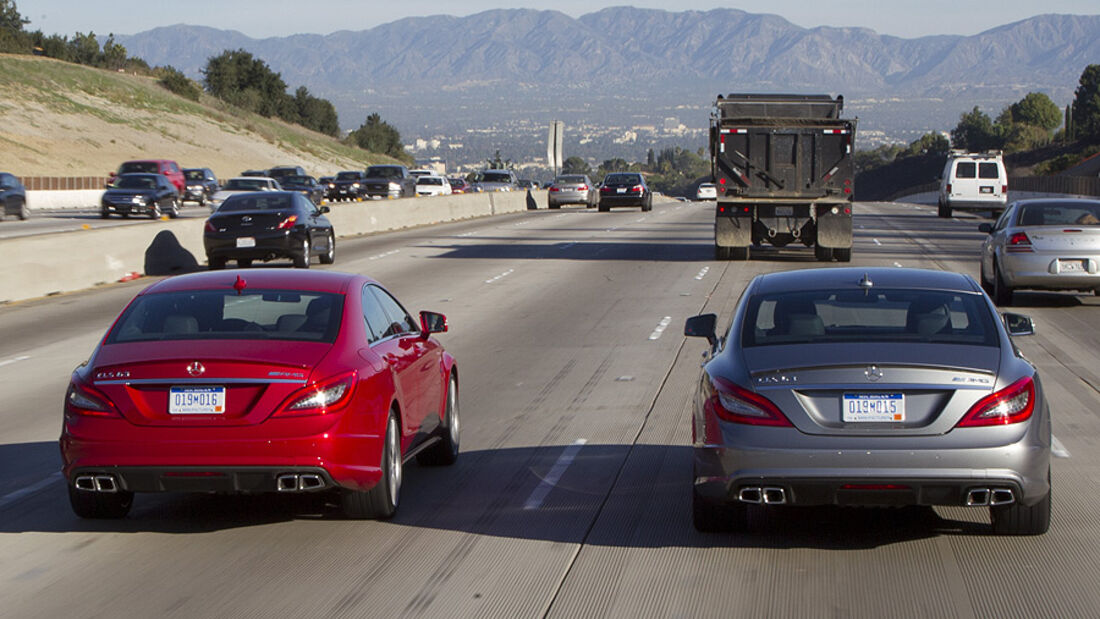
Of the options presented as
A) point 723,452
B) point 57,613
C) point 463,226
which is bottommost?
point 463,226

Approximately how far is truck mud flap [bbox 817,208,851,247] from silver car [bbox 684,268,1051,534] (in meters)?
21.1

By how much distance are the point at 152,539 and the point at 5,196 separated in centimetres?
3864

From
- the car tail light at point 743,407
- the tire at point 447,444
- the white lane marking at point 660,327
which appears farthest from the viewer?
the white lane marking at point 660,327

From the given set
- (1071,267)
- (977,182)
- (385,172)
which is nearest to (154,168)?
(385,172)

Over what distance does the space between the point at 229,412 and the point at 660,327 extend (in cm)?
1124

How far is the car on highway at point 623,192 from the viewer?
184 feet

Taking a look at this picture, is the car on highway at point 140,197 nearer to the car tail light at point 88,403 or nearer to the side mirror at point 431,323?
the side mirror at point 431,323

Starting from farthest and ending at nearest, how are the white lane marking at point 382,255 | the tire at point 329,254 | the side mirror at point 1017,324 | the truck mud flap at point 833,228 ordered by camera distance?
1. the white lane marking at point 382,255
2. the tire at point 329,254
3. the truck mud flap at point 833,228
4. the side mirror at point 1017,324

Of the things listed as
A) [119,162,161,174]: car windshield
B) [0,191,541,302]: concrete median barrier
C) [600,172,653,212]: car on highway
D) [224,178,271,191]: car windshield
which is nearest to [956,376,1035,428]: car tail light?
[0,191,541,302]: concrete median barrier

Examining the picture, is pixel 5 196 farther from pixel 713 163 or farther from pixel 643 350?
pixel 643 350

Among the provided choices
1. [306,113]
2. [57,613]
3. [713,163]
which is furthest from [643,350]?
[306,113]

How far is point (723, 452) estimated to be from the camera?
23.0 feet

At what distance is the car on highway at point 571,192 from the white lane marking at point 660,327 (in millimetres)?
42668

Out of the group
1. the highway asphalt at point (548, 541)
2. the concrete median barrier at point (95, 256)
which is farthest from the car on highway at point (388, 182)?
the highway asphalt at point (548, 541)
